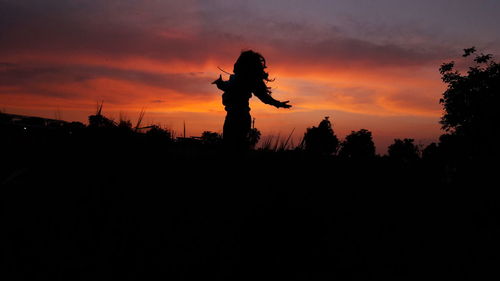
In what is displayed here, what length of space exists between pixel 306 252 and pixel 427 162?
15.8 feet

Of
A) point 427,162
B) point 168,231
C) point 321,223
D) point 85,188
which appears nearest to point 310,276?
point 321,223

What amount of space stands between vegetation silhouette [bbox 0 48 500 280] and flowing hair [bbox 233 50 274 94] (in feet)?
6.09

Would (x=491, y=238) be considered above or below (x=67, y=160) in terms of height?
below

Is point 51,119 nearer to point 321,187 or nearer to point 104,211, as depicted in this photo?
point 104,211

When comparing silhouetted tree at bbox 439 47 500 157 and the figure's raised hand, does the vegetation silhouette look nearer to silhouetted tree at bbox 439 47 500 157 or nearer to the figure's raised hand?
the figure's raised hand

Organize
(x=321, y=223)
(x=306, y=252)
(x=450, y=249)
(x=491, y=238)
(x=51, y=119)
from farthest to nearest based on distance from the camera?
(x=51, y=119)
(x=491, y=238)
(x=450, y=249)
(x=321, y=223)
(x=306, y=252)

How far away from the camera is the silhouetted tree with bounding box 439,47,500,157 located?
36375 millimetres

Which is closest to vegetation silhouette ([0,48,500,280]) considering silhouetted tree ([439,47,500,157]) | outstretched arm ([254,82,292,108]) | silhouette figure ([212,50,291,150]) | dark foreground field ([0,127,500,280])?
dark foreground field ([0,127,500,280])

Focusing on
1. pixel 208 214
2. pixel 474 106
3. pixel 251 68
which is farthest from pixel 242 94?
pixel 474 106

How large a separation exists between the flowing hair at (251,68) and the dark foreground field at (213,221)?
2.35 m

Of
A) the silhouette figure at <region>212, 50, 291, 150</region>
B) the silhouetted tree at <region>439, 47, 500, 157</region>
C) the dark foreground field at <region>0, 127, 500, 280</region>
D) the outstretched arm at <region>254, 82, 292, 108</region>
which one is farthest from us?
the silhouetted tree at <region>439, 47, 500, 157</region>

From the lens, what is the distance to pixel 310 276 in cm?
312

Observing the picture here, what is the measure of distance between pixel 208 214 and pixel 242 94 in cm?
374

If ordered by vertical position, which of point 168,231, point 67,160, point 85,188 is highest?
point 67,160
